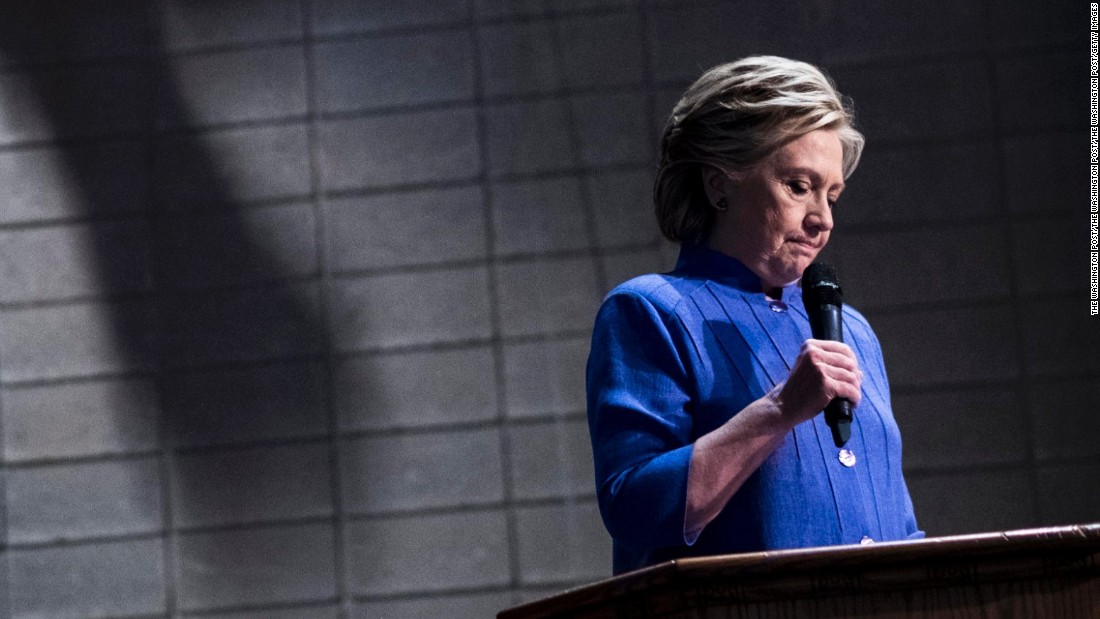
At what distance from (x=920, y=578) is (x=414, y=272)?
2810mm

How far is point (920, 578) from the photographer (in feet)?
3.05

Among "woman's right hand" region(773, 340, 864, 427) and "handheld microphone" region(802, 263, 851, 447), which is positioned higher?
"handheld microphone" region(802, 263, 851, 447)

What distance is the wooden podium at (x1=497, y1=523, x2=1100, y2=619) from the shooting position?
3.02ft

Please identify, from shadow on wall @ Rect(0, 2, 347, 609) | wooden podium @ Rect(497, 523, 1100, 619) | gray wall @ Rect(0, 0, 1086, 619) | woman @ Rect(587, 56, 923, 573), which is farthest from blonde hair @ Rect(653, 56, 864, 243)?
shadow on wall @ Rect(0, 2, 347, 609)

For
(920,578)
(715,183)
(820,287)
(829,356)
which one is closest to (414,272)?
(715,183)

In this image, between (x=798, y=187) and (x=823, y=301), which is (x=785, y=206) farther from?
(x=823, y=301)

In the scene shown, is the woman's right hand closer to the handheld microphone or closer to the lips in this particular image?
the handheld microphone

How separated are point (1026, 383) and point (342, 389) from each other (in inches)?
76.1

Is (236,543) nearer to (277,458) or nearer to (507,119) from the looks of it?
(277,458)

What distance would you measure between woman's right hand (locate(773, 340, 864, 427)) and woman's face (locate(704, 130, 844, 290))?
0.28 metres

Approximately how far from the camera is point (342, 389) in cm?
362

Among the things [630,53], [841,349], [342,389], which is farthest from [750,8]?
[841,349]

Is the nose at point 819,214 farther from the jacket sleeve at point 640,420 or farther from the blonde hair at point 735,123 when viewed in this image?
the jacket sleeve at point 640,420

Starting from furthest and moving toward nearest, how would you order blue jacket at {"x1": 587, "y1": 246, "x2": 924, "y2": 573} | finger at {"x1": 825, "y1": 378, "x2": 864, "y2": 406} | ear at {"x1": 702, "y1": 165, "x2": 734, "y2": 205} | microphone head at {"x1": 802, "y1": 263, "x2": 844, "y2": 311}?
ear at {"x1": 702, "y1": 165, "x2": 734, "y2": 205}, microphone head at {"x1": 802, "y1": 263, "x2": 844, "y2": 311}, blue jacket at {"x1": 587, "y1": 246, "x2": 924, "y2": 573}, finger at {"x1": 825, "y1": 378, "x2": 864, "y2": 406}
